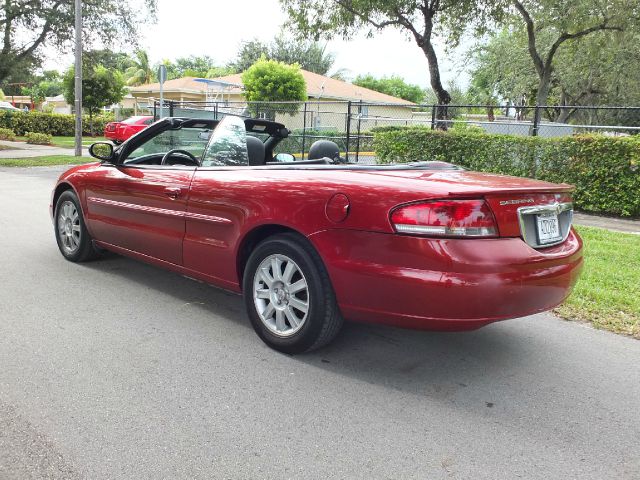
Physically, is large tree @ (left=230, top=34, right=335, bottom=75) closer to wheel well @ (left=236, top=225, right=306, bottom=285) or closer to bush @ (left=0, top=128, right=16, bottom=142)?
bush @ (left=0, top=128, right=16, bottom=142)

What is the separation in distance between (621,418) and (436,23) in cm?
2036

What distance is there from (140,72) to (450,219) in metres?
71.7

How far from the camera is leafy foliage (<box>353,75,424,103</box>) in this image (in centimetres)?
8336

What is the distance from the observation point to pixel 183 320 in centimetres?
425

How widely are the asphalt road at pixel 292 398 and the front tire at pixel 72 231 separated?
94 centimetres

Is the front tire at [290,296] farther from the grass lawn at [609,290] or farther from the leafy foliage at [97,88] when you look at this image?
the leafy foliage at [97,88]

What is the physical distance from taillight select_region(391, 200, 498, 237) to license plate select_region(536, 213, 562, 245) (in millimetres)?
417

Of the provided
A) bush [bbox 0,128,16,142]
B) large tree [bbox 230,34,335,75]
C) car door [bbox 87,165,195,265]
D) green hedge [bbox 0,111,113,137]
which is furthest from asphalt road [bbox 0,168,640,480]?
large tree [bbox 230,34,335,75]

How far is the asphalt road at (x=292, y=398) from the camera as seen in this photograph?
2504mm

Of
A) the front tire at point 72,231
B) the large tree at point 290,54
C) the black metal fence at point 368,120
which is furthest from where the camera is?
the large tree at point 290,54

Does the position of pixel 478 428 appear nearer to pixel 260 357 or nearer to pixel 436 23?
pixel 260 357

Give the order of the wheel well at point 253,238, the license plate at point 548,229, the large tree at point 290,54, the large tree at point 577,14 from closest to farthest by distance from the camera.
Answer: the license plate at point 548,229 < the wheel well at point 253,238 < the large tree at point 577,14 < the large tree at point 290,54

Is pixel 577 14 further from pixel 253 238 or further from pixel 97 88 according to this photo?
pixel 97 88

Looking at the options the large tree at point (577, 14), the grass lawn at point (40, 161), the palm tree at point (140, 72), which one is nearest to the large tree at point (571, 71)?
the large tree at point (577, 14)
